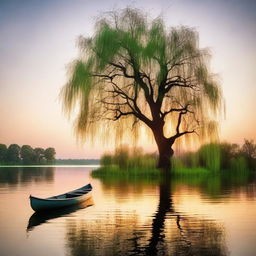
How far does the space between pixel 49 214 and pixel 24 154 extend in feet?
273

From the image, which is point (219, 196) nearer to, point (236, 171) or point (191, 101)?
point (191, 101)

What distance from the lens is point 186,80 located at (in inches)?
1009

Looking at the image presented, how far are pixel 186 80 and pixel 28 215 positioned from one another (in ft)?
54.9

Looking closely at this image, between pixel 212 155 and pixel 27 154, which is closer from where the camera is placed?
pixel 212 155

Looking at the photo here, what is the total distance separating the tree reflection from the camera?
6711 mm

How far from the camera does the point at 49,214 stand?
11.3m

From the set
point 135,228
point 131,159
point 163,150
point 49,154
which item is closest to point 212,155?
point 163,150

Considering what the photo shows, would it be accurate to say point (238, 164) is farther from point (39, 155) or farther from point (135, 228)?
point (39, 155)

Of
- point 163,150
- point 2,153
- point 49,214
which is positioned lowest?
point 49,214

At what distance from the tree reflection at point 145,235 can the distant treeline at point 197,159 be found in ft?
51.3

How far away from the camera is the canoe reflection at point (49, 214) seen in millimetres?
9680

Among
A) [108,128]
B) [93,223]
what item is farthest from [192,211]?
[108,128]

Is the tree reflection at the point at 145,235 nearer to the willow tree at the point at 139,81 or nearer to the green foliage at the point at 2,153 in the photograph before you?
the willow tree at the point at 139,81

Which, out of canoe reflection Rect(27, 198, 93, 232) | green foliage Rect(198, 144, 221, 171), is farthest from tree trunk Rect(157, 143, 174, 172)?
canoe reflection Rect(27, 198, 93, 232)
